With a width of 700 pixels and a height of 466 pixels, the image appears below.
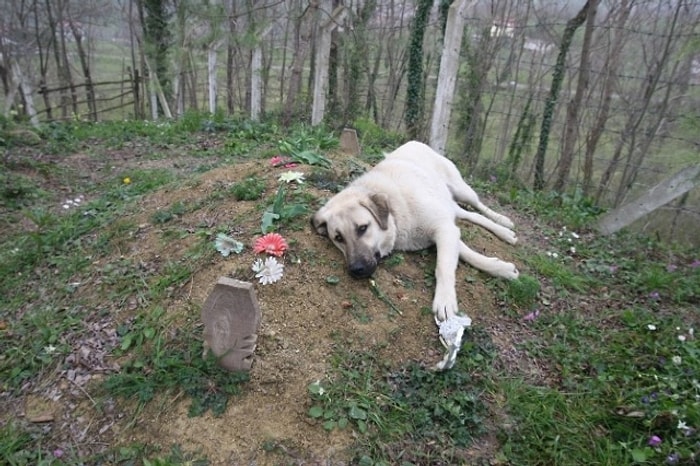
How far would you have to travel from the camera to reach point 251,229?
134 inches

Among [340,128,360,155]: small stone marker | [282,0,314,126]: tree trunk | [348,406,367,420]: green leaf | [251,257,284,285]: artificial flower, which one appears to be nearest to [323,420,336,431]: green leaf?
[348,406,367,420]: green leaf

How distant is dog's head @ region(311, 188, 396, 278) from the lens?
3043 mm

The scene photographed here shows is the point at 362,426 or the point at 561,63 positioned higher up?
the point at 561,63

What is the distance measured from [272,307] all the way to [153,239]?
4.90ft

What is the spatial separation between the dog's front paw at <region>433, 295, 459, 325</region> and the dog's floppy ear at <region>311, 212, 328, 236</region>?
962mm

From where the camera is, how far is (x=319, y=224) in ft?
11.0

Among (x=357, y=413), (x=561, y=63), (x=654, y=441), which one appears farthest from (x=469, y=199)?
(x=561, y=63)

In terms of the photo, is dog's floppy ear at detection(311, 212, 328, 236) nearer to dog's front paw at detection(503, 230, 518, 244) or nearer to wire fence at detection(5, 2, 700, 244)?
dog's front paw at detection(503, 230, 518, 244)

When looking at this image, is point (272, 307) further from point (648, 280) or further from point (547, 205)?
point (547, 205)

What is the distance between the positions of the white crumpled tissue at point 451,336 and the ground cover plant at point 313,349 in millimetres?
78

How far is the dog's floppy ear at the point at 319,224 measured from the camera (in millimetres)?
3314

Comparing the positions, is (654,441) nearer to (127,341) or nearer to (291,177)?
(127,341)

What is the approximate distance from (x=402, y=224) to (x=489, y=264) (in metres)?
0.77

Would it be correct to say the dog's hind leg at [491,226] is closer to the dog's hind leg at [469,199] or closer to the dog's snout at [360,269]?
the dog's hind leg at [469,199]
